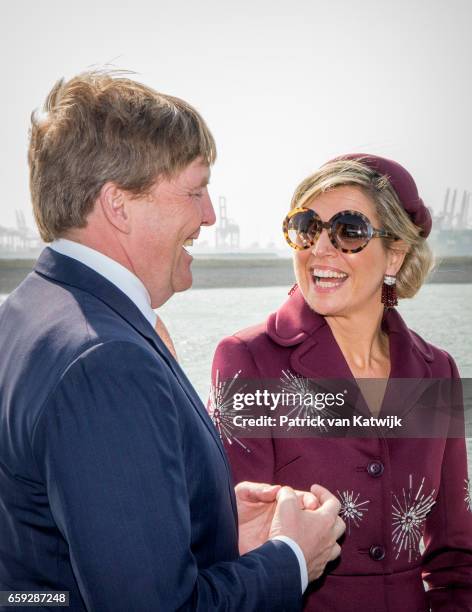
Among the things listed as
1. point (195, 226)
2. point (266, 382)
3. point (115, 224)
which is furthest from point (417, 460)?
point (115, 224)

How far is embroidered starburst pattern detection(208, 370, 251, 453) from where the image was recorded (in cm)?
229

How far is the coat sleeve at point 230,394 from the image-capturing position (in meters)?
2.22

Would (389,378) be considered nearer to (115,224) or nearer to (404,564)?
(404,564)

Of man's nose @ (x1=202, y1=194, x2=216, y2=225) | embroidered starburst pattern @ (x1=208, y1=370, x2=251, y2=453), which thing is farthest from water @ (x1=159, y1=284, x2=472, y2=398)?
man's nose @ (x1=202, y1=194, x2=216, y2=225)

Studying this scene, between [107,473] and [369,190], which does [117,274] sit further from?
[369,190]

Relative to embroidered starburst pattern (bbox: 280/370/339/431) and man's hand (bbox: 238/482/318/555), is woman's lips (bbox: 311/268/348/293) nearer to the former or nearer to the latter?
embroidered starburst pattern (bbox: 280/370/339/431)

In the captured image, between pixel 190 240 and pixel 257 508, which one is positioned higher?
pixel 190 240

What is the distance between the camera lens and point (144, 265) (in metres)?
1.55

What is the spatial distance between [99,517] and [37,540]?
223 millimetres

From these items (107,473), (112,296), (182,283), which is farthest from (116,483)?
(182,283)

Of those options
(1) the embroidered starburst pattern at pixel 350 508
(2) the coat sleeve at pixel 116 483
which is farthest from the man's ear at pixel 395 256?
(2) the coat sleeve at pixel 116 483

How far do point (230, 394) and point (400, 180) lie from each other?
936 millimetres

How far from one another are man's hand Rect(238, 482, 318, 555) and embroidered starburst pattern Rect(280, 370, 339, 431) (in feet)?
1.75

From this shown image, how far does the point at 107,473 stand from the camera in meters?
1.14
